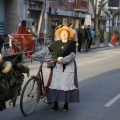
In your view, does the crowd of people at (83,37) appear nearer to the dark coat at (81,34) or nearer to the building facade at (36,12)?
the dark coat at (81,34)

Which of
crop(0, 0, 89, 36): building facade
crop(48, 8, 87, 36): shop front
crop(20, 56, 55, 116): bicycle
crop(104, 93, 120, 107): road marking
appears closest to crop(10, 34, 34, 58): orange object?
crop(0, 0, 89, 36): building facade

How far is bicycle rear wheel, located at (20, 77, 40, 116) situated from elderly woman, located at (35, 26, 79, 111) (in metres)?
0.28

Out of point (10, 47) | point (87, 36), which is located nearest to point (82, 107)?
point (10, 47)

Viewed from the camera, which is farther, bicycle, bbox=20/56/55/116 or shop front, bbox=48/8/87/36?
shop front, bbox=48/8/87/36

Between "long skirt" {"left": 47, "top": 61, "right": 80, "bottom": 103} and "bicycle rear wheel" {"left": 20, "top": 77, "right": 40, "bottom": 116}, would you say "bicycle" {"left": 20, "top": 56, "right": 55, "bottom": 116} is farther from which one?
"long skirt" {"left": 47, "top": 61, "right": 80, "bottom": 103}

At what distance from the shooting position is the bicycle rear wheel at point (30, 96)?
6554 millimetres

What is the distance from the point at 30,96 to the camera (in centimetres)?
677

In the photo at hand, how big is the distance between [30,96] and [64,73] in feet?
2.57

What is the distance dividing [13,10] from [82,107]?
2020 centimetres

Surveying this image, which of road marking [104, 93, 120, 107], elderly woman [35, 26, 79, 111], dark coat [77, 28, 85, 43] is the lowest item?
road marking [104, 93, 120, 107]

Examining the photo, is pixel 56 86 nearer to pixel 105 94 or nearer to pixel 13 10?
pixel 105 94

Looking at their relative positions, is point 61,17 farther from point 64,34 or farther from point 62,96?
point 62,96

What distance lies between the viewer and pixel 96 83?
10.7m

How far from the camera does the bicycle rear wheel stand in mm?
6554
